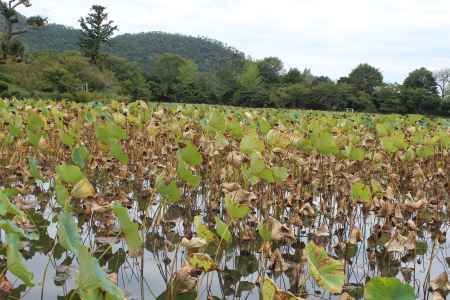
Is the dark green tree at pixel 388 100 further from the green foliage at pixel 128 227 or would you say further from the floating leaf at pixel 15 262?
the floating leaf at pixel 15 262

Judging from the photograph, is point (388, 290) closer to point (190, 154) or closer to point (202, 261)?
point (202, 261)

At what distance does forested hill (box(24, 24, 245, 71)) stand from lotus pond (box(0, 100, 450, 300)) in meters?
55.0

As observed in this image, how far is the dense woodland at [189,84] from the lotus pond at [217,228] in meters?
13.0

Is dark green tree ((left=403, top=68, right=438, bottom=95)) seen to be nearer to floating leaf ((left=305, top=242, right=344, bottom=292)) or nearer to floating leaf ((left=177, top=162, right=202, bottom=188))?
floating leaf ((left=177, top=162, right=202, bottom=188))

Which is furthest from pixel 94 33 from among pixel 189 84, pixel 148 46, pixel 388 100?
pixel 148 46

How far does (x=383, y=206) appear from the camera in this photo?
2.52 metres

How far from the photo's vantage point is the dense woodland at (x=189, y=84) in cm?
2069

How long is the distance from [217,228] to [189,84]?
37.9 metres

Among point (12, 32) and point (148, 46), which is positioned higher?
point (148, 46)

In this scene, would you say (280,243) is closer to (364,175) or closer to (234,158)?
(234,158)

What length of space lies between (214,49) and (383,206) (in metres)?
75.0

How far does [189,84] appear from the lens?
39.4m

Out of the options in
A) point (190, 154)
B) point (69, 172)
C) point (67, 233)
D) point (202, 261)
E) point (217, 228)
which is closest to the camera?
point (67, 233)

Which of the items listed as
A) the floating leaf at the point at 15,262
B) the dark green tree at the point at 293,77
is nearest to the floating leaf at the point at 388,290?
the floating leaf at the point at 15,262
